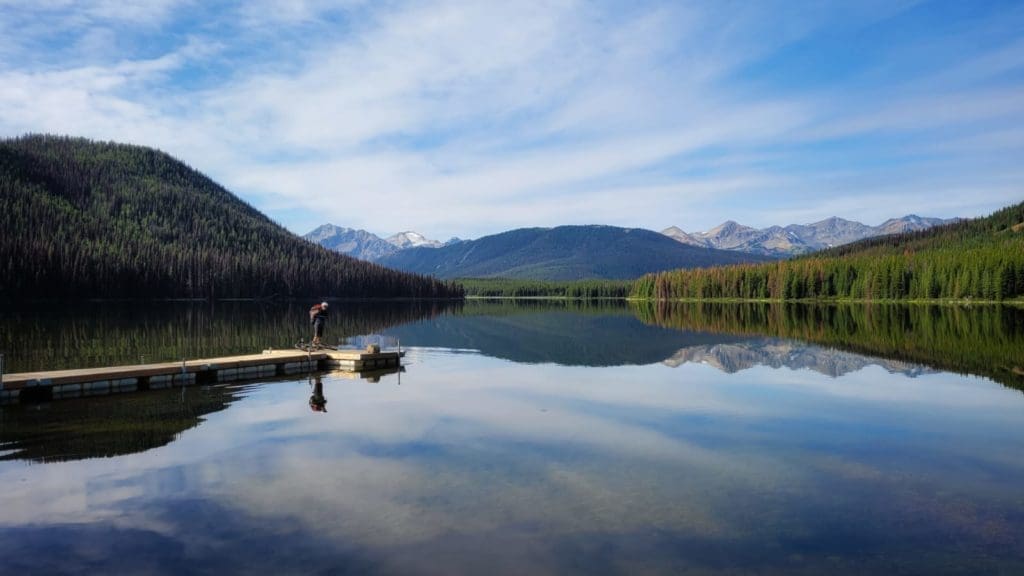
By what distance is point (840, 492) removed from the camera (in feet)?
50.8

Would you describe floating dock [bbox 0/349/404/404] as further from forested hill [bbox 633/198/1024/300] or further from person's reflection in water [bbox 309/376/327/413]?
forested hill [bbox 633/198/1024/300]

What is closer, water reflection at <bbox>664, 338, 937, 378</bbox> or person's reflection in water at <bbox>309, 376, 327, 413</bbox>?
person's reflection in water at <bbox>309, 376, 327, 413</bbox>

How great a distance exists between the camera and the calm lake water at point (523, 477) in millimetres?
11773

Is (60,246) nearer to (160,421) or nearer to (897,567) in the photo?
(160,421)

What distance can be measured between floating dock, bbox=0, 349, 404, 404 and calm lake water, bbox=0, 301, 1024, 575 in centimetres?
152

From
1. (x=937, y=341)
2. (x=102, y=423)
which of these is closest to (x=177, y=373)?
(x=102, y=423)

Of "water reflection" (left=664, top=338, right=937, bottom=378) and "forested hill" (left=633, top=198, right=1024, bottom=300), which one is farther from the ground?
"forested hill" (left=633, top=198, right=1024, bottom=300)

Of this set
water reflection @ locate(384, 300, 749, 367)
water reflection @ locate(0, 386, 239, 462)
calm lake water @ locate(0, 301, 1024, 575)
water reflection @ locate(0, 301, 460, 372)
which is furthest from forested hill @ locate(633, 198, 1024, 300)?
water reflection @ locate(0, 386, 239, 462)

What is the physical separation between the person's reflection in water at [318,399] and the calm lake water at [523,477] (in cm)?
18

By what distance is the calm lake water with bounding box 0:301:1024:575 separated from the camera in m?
11.8

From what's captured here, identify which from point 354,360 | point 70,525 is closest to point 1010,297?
point 354,360

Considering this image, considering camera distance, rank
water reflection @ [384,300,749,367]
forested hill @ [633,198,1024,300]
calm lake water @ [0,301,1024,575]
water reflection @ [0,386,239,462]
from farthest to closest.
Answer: forested hill @ [633,198,1024,300], water reflection @ [384,300,749,367], water reflection @ [0,386,239,462], calm lake water @ [0,301,1024,575]

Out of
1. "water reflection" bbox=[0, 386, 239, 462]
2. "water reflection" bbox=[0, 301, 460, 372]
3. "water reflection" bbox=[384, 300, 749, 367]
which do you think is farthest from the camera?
"water reflection" bbox=[384, 300, 749, 367]

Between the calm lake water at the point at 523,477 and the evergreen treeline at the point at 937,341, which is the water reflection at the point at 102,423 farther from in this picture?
the evergreen treeline at the point at 937,341
